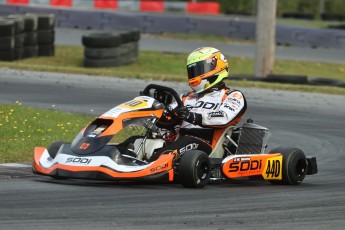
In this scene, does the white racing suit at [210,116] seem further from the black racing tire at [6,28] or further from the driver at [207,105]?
the black racing tire at [6,28]

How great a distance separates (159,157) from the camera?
26.8 ft


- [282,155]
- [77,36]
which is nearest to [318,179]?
[282,155]

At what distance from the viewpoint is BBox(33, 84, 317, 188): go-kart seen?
315 inches

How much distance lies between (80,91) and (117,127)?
26.7ft

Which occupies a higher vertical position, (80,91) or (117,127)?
(117,127)

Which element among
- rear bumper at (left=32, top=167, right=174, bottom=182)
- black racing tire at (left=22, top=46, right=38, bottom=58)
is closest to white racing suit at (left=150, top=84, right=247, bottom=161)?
rear bumper at (left=32, top=167, right=174, bottom=182)

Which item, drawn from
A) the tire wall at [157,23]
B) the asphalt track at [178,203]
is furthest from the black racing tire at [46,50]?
the asphalt track at [178,203]

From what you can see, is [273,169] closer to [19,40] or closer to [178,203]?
[178,203]

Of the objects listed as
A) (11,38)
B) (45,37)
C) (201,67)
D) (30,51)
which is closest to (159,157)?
(201,67)

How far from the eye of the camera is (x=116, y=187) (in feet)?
26.5

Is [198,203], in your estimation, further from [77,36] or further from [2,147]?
[77,36]

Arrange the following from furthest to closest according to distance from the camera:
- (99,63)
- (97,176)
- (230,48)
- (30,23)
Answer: (230,48), (99,63), (30,23), (97,176)

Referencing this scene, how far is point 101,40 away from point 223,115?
1339cm

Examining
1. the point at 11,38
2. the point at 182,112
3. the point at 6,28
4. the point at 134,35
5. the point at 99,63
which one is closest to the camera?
the point at 182,112
